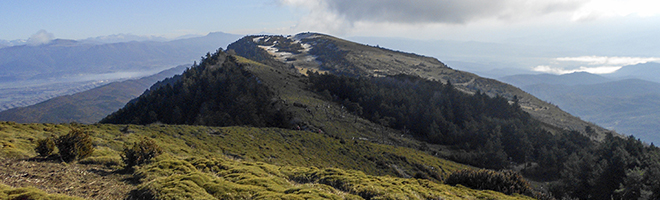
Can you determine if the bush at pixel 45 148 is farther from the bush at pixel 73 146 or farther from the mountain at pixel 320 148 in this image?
the bush at pixel 73 146

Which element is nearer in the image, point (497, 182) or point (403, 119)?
point (497, 182)

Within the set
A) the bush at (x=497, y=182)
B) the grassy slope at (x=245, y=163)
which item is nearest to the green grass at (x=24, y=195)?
the grassy slope at (x=245, y=163)

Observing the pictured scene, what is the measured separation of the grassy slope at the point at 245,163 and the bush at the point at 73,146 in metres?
0.43

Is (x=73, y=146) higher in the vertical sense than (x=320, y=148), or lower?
higher

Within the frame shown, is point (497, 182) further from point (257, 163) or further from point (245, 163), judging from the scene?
point (245, 163)

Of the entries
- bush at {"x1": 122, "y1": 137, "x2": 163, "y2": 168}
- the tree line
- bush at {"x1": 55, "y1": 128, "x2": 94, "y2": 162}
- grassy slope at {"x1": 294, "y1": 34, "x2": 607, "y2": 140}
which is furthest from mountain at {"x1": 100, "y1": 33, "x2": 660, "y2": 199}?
bush at {"x1": 55, "y1": 128, "x2": 94, "y2": 162}

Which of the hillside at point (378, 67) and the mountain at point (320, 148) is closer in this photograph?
the mountain at point (320, 148)

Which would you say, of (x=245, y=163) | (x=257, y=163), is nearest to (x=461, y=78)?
(x=257, y=163)

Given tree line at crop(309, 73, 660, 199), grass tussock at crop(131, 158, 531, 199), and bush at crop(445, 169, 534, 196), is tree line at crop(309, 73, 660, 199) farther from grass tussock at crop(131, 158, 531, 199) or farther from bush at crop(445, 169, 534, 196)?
grass tussock at crop(131, 158, 531, 199)

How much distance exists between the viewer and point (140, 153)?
1377 cm

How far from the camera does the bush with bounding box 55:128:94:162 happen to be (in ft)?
42.2

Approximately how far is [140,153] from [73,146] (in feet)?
8.45

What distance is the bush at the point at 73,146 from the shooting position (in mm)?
12850

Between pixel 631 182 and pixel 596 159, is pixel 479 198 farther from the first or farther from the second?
pixel 596 159
